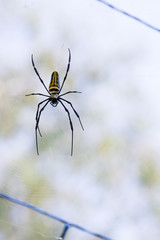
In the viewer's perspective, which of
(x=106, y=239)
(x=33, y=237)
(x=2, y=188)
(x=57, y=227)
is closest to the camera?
(x=106, y=239)

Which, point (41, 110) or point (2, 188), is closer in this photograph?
point (41, 110)

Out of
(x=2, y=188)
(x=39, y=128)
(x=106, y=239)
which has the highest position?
(x=39, y=128)

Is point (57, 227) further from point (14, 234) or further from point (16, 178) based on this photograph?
point (16, 178)

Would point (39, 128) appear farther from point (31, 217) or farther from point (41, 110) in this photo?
point (31, 217)

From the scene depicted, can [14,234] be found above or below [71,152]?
below

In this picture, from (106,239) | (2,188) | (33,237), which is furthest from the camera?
(2,188)

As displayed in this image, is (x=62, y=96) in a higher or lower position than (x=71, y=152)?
higher

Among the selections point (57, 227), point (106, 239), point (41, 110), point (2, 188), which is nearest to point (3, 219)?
point (2, 188)

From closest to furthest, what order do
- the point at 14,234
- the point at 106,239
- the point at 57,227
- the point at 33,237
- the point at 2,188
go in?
the point at 106,239 < the point at 57,227 < the point at 33,237 < the point at 14,234 < the point at 2,188

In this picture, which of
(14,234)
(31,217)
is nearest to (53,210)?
(14,234)
